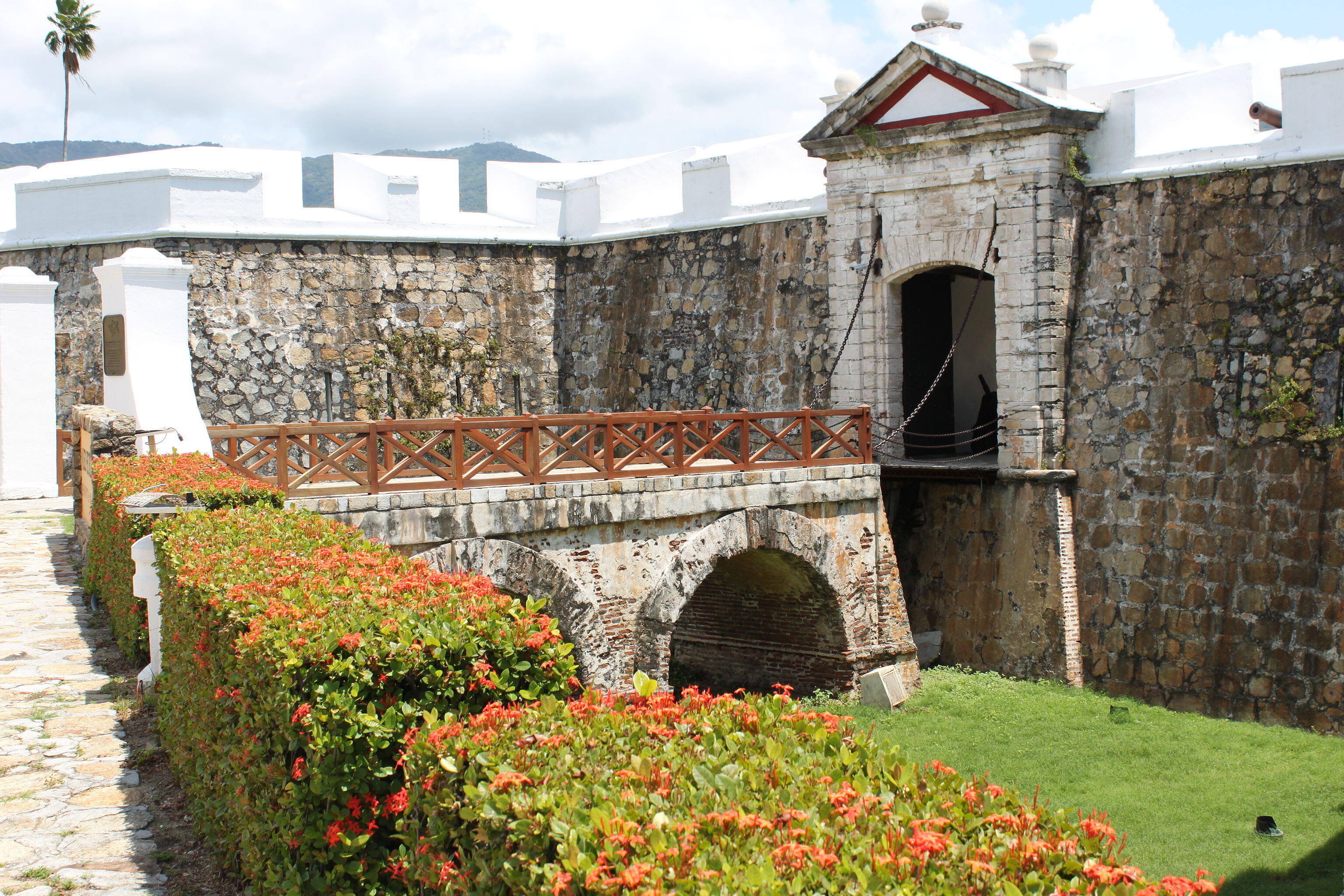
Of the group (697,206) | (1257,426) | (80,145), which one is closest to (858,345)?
(697,206)

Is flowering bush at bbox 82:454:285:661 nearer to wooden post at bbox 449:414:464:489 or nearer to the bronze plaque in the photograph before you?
the bronze plaque

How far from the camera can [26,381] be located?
47.5 feet

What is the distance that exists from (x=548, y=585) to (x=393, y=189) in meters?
7.53

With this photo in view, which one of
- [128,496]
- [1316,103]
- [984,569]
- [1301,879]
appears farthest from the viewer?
[984,569]

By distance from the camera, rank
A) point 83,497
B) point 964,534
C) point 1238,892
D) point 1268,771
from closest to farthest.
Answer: point 1238,892, point 1268,771, point 83,497, point 964,534

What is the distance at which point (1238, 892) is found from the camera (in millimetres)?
8156

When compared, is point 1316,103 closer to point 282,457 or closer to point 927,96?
point 927,96

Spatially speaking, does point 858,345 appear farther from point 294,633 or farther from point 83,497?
point 294,633

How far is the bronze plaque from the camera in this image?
11.0 m

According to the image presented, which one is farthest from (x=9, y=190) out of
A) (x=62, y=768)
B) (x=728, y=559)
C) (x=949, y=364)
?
(x=62, y=768)

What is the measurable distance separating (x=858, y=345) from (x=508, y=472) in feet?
14.7

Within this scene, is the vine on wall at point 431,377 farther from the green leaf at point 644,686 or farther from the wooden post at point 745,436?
the green leaf at point 644,686

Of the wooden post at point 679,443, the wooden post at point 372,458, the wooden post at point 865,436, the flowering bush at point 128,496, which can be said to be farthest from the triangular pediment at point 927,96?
the flowering bush at point 128,496

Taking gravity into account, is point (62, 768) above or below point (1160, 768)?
above
